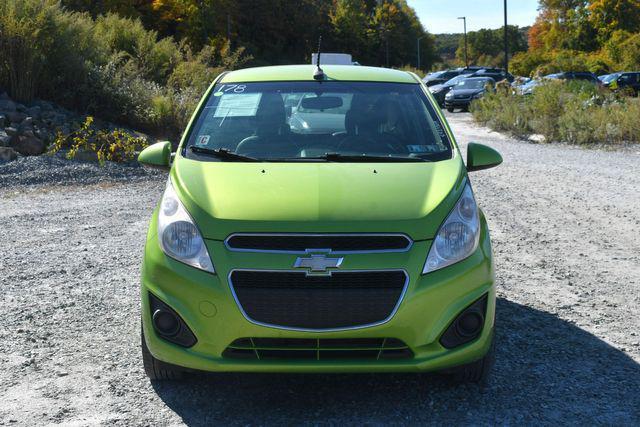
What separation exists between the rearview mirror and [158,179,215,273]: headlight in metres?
1.50

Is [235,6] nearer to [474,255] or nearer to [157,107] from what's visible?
A: [157,107]

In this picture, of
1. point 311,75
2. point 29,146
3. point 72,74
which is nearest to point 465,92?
point 72,74

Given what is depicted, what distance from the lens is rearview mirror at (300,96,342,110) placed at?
5.23 metres

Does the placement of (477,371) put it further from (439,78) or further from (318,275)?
(439,78)

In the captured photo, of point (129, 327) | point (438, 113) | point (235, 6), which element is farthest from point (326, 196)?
point (235, 6)

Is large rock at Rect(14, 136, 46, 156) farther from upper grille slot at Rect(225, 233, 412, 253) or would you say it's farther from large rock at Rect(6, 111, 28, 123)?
upper grille slot at Rect(225, 233, 412, 253)

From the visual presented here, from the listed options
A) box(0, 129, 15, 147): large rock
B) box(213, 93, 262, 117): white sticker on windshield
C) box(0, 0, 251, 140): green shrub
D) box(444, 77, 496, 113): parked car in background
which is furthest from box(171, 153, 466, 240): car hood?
box(444, 77, 496, 113): parked car in background

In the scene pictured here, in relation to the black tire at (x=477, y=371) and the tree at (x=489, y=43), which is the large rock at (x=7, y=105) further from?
the tree at (x=489, y=43)

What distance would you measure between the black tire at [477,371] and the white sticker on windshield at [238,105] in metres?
2.11

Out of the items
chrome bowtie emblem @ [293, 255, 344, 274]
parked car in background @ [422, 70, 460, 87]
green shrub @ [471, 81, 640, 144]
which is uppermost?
chrome bowtie emblem @ [293, 255, 344, 274]

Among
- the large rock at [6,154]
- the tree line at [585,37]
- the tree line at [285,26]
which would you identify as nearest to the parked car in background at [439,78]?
the tree line at [585,37]

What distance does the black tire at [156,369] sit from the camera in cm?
402

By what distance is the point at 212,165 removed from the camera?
443 centimetres

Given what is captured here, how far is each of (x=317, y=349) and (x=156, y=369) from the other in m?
0.92
